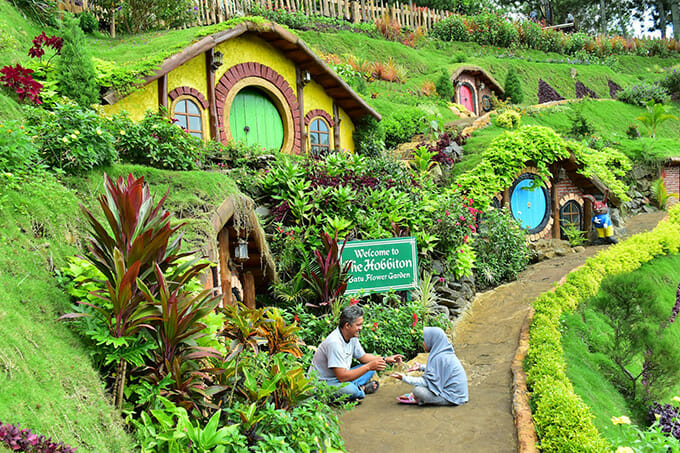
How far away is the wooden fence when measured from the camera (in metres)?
→ 20.3

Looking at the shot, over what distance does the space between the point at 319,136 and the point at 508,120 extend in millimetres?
8394

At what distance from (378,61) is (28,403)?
23.4m

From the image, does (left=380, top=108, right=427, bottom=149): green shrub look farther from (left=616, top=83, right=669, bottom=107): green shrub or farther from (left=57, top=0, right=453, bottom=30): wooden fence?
(left=616, top=83, right=669, bottom=107): green shrub

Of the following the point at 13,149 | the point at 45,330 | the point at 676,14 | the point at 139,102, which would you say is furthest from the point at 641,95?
the point at 45,330

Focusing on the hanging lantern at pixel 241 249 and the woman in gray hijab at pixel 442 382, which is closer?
the woman in gray hijab at pixel 442 382

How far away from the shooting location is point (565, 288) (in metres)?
9.01

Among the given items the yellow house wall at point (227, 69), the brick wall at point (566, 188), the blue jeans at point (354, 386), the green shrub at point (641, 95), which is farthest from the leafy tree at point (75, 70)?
the green shrub at point (641, 95)

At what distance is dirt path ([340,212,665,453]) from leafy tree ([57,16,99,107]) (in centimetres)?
645

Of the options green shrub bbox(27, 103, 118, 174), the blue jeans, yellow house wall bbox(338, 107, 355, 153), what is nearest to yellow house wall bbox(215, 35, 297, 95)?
yellow house wall bbox(338, 107, 355, 153)

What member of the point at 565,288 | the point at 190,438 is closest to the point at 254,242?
the point at 190,438

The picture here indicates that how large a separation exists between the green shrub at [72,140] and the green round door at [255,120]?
5623mm

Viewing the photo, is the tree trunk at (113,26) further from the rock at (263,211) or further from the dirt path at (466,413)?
the dirt path at (466,413)

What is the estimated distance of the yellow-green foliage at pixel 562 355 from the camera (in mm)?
4605

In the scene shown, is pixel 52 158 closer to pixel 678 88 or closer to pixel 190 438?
pixel 190 438
